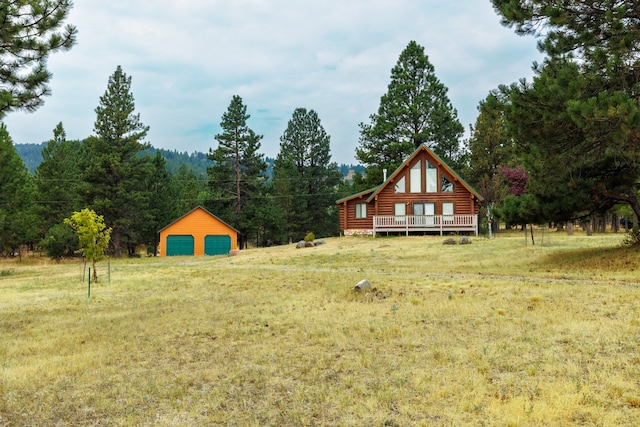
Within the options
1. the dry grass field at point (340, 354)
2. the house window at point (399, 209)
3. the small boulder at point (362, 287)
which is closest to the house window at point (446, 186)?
the house window at point (399, 209)

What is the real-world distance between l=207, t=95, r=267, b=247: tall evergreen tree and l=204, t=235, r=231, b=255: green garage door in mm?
8591

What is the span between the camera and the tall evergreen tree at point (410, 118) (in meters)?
47.7

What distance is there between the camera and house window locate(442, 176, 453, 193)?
37.2 m

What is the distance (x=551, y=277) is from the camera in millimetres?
13555

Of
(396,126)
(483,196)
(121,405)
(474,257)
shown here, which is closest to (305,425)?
(121,405)

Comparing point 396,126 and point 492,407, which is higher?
point 396,126

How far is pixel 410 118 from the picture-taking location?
48250 mm

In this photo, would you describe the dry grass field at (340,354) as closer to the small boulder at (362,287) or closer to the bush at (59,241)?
the small boulder at (362,287)

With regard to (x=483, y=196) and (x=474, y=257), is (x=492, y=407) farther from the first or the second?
(x=483, y=196)

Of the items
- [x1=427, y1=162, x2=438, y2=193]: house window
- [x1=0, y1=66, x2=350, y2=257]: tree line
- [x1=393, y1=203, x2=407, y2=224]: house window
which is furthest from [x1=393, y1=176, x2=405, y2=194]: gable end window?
[x1=0, y1=66, x2=350, y2=257]: tree line

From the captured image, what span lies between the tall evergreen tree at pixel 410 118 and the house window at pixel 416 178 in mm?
10090

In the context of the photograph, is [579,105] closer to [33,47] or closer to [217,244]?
[33,47]

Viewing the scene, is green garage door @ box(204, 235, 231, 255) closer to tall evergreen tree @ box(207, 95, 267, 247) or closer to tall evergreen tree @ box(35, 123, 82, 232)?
tall evergreen tree @ box(207, 95, 267, 247)

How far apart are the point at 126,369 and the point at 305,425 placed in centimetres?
370
